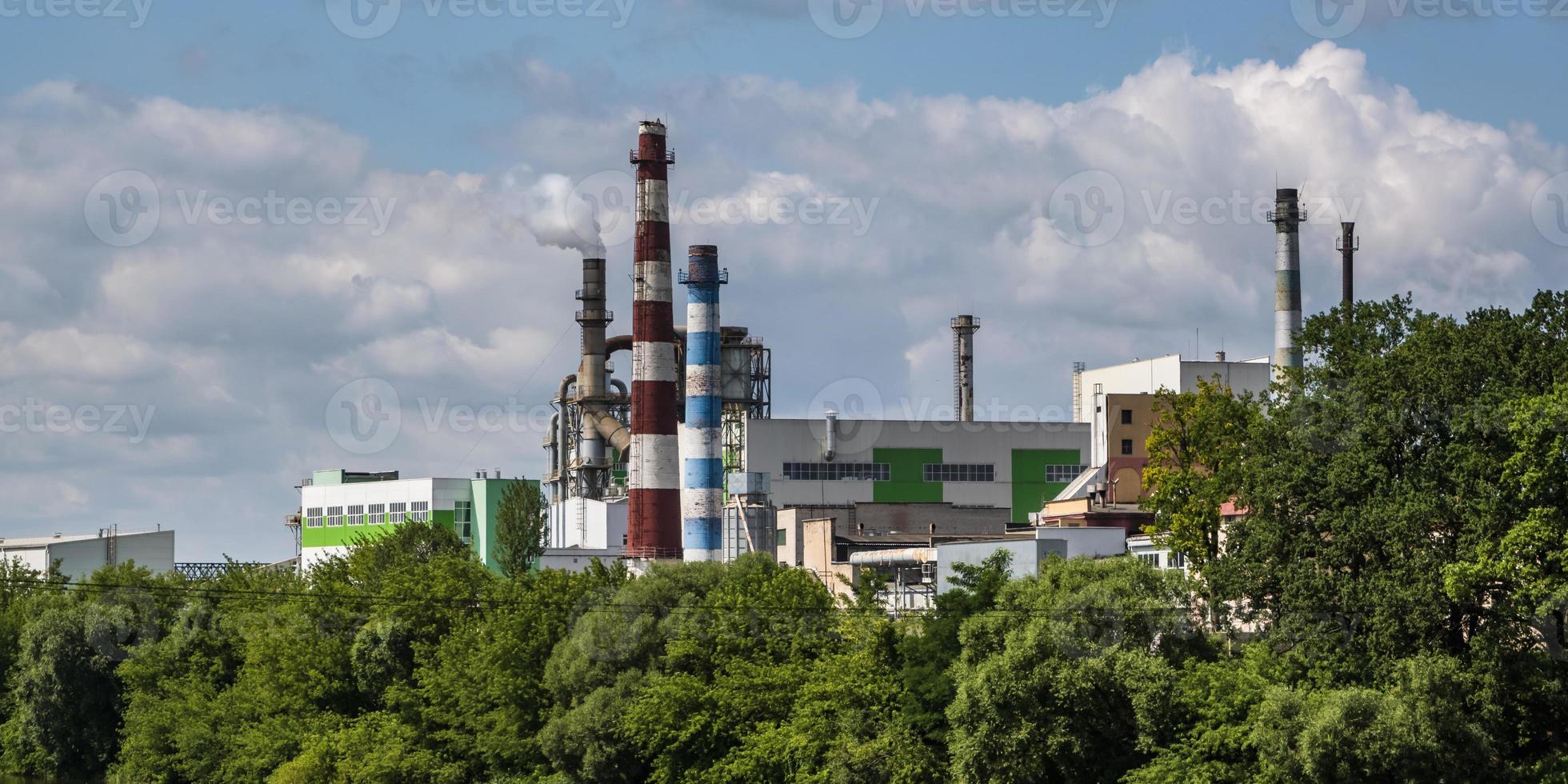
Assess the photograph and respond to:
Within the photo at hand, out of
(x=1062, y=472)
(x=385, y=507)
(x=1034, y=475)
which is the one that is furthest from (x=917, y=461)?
(x=385, y=507)

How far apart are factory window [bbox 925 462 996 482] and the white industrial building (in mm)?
45635

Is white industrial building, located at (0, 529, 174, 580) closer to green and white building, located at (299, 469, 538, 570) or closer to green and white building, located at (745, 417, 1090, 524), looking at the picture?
green and white building, located at (299, 469, 538, 570)

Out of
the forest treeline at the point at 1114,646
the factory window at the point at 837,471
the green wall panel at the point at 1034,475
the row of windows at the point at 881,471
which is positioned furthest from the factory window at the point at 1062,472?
the forest treeline at the point at 1114,646

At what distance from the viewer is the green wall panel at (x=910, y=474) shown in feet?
278

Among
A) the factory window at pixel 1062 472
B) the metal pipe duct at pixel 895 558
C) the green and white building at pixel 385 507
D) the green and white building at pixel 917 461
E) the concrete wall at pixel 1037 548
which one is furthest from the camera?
the green and white building at pixel 385 507

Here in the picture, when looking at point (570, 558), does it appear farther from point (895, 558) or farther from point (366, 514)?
point (895, 558)

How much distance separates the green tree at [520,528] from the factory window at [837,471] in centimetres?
1276

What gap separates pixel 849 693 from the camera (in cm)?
4119

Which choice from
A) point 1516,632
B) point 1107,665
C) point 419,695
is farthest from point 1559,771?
point 419,695

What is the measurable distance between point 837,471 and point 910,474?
3.63 m

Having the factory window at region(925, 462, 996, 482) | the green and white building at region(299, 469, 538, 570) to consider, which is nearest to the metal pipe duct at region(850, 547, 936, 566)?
the factory window at region(925, 462, 996, 482)

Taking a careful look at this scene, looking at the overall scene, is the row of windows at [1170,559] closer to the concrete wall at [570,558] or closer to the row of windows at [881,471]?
the row of windows at [881,471]

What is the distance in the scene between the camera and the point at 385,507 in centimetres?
10031

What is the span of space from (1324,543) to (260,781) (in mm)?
34804
